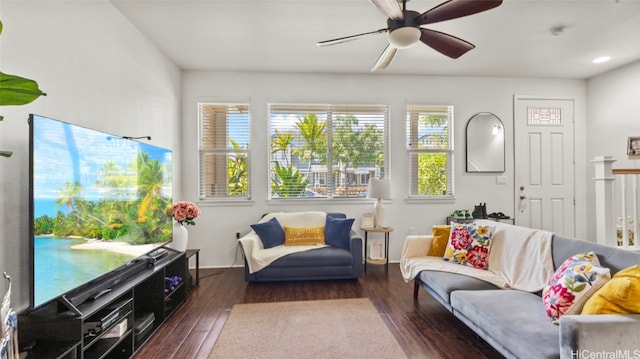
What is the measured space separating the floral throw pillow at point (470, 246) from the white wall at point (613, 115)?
286 centimetres

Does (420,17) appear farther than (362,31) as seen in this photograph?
No

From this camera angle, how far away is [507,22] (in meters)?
2.80

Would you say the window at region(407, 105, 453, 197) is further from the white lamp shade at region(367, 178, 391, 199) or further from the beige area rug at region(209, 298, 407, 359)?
the beige area rug at region(209, 298, 407, 359)

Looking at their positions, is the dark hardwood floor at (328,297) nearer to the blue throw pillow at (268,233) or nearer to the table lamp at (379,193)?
the blue throw pillow at (268,233)

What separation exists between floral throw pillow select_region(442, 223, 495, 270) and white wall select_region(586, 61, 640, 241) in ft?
9.39

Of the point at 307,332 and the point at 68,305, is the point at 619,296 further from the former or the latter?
the point at 68,305

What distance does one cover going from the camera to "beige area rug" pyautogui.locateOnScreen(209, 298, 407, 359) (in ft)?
6.61

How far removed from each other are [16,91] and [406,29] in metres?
2.00

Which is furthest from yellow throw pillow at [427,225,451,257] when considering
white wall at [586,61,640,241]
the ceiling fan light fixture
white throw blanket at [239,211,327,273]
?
white wall at [586,61,640,241]

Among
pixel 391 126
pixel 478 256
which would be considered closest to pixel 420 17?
pixel 478 256

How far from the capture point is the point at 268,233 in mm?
3498

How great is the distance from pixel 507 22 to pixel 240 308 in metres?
3.80

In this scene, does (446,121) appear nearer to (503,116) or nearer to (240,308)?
(503,116)

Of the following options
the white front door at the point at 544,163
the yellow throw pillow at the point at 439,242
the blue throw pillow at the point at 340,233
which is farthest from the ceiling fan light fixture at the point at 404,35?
the white front door at the point at 544,163
